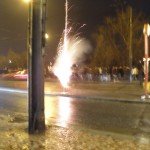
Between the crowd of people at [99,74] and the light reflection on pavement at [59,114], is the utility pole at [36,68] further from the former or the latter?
the crowd of people at [99,74]

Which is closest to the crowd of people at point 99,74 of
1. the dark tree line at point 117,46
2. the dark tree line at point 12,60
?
the dark tree line at point 117,46

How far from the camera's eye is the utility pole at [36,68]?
1103 centimetres

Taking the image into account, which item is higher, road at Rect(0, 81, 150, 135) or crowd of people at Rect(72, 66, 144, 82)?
crowd of people at Rect(72, 66, 144, 82)

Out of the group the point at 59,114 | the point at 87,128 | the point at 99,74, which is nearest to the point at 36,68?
the point at 87,128

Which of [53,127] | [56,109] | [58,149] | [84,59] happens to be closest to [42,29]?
[53,127]

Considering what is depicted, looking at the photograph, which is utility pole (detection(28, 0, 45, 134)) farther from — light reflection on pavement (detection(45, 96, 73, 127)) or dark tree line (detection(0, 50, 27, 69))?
dark tree line (detection(0, 50, 27, 69))

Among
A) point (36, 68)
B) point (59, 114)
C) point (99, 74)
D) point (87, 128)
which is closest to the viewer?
point (36, 68)

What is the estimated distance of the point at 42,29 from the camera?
11195 mm

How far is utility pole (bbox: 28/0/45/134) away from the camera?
36.2 ft

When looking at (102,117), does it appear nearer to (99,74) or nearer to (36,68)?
(36,68)

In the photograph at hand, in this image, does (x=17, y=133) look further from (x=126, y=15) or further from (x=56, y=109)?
(x=126, y=15)

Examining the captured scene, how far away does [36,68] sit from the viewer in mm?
11023

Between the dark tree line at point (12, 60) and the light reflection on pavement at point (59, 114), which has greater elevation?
the dark tree line at point (12, 60)

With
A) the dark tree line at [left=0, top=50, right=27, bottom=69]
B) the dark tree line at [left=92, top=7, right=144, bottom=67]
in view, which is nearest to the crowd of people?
the dark tree line at [left=92, top=7, right=144, bottom=67]
